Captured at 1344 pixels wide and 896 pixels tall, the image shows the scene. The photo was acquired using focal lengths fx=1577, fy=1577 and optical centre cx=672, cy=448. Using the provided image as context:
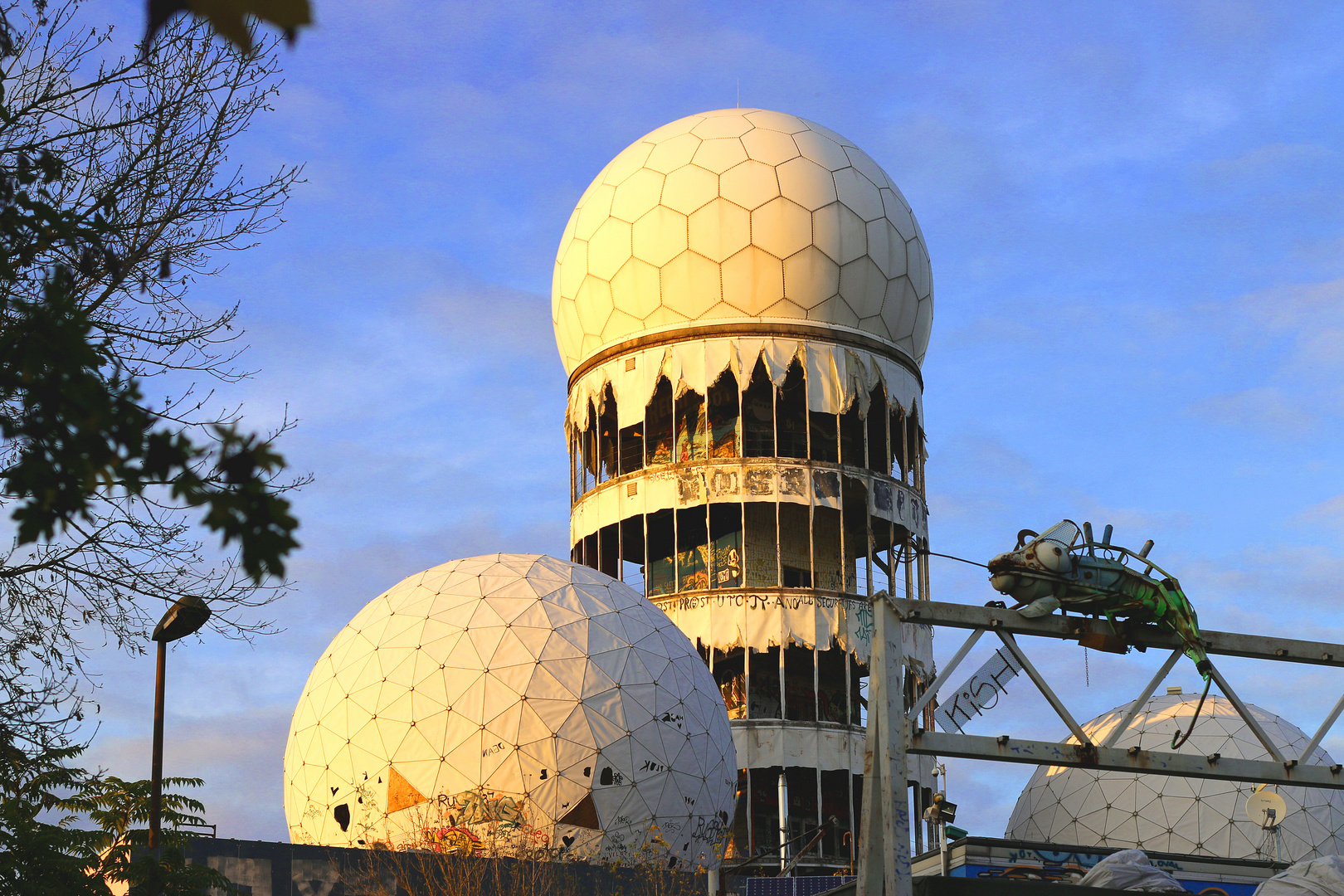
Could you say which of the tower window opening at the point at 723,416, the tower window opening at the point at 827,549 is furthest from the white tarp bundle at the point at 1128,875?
the tower window opening at the point at 723,416

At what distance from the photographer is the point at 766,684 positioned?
47094mm

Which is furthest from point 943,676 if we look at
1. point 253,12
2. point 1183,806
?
point 1183,806

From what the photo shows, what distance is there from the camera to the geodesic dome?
51.6 meters

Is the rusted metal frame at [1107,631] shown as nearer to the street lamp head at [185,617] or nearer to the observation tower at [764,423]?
the street lamp head at [185,617]

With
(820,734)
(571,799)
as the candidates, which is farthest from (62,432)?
(820,734)

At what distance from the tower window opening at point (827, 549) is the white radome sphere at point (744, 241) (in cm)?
584

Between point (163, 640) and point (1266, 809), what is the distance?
33.5m

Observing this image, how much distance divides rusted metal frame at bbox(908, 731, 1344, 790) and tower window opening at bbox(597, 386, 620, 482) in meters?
30.6

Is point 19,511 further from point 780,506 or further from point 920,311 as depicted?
point 920,311

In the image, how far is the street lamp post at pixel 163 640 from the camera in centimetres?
1520

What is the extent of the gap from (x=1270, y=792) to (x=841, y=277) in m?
18.9

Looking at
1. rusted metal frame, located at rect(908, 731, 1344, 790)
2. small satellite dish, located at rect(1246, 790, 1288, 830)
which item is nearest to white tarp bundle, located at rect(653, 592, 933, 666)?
small satellite dish, located at rect(1246, 790, 1288, 830)

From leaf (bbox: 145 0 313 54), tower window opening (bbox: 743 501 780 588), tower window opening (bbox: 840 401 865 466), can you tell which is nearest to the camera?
leaf (bbox: 145 0 313 54)

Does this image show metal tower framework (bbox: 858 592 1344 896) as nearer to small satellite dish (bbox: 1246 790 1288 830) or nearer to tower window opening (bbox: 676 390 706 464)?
small satellite dish (bbox: 1246 790 1288 830)
